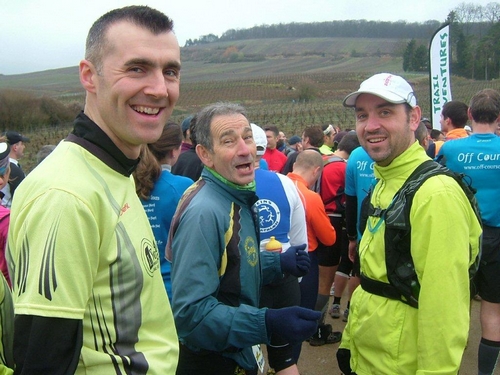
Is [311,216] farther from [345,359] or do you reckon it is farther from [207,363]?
[207,363]

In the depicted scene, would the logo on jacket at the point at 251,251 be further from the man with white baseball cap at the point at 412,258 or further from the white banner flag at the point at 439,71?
the white banner flag at the point at 439,71

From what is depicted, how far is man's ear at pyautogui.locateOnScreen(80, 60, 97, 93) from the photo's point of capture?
1.34 m

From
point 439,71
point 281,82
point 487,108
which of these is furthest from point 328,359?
point 281,82

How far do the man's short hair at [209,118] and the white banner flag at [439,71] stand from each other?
6.50 meters

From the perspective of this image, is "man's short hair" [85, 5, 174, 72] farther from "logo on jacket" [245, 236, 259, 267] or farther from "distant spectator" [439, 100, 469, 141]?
"distant spectator" [439, 100, 469, 141]

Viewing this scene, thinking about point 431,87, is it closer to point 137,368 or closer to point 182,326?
point 182,326

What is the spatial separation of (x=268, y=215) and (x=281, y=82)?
48003mm

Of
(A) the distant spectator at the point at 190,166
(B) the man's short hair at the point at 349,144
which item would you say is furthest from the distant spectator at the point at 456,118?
(A) the distant spectator at the point at 190,166

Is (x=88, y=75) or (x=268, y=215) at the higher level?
(x=88, y=75)

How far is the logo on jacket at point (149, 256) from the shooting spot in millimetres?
1341

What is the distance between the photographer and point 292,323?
6.01 ft

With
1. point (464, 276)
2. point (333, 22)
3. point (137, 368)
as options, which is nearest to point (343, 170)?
point (464, 276)

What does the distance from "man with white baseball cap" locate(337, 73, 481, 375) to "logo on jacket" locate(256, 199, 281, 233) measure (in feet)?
2.66

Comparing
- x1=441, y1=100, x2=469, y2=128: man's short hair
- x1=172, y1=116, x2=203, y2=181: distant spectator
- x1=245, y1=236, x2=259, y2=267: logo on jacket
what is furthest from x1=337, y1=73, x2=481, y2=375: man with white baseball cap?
x1=441, y1=100, x2=469, y2=128: man's short hair
